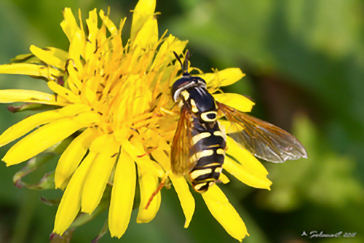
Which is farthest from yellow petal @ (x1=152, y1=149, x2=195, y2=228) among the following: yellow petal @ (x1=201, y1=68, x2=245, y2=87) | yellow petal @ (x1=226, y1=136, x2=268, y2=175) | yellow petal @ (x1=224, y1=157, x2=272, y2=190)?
yellow petal @ (x1=201, y1=68, x2=245, y2=87)

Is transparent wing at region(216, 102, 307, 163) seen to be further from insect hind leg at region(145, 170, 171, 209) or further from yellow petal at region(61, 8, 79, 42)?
yellow petal at region(61, 8, 79, 42)

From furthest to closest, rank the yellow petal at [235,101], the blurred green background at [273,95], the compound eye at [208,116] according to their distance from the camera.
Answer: the blurred green background at [273,95] → the yellow petal at [235,101] → the compound eye at [208,116]

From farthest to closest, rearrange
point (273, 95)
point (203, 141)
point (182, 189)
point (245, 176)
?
point (273, 95) → point (245, 176) → point (182, 189) → point (203, 141)

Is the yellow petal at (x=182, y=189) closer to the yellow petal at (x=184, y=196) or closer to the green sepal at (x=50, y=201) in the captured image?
the yellow petal at (x=184, y=196)

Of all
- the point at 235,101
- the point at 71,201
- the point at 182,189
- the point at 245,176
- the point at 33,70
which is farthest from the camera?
the point at 235,101

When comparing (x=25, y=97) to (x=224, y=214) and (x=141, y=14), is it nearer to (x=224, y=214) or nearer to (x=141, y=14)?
(x=141, y=14)

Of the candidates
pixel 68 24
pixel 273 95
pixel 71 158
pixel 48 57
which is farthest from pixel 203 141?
pixel 273 95

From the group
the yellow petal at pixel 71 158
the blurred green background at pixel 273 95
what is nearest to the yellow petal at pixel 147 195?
the yellow petal at pixel 71 158
